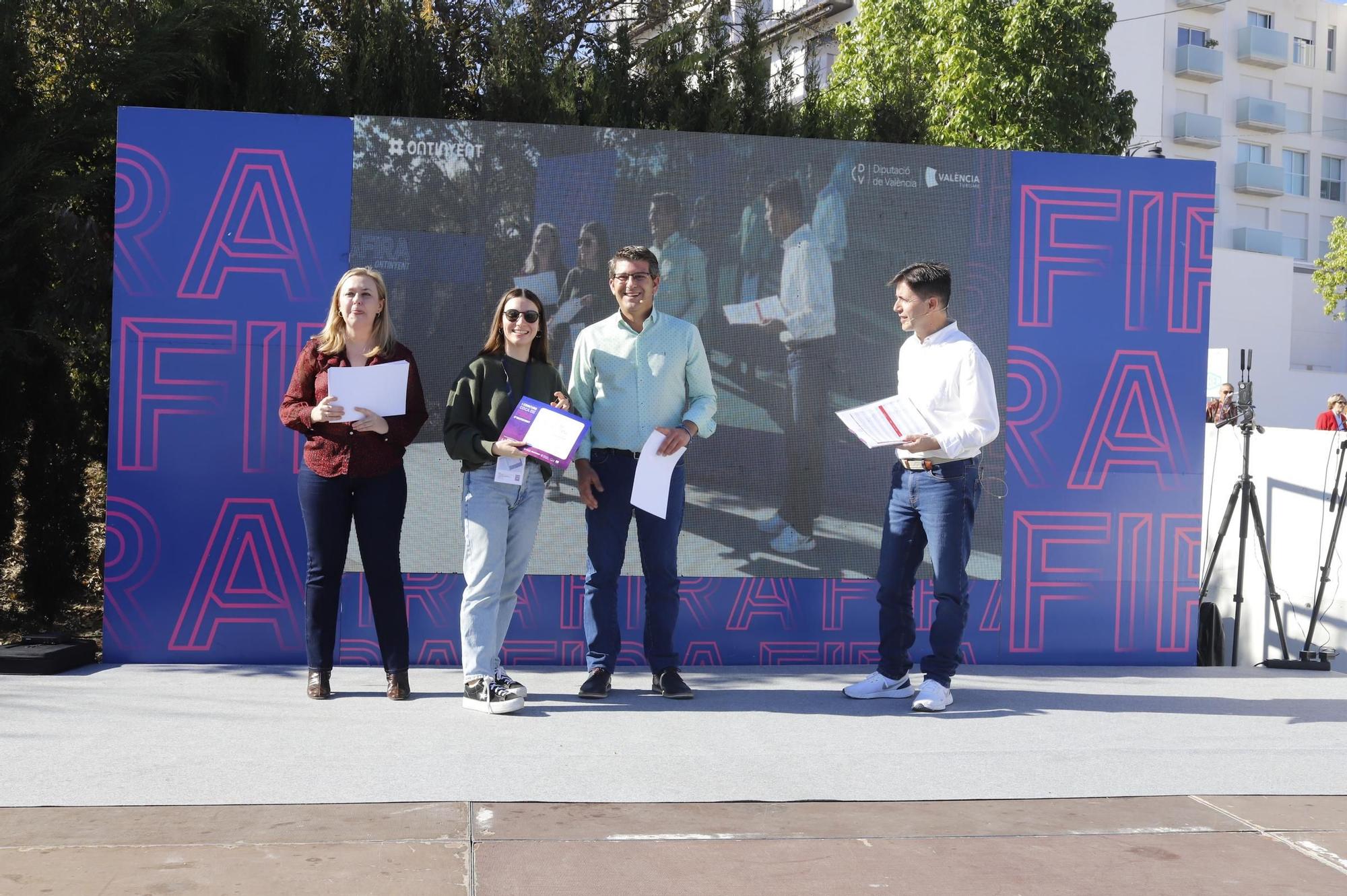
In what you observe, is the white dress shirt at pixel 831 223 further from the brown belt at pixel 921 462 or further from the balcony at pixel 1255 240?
the balcony at pixel 1255 240

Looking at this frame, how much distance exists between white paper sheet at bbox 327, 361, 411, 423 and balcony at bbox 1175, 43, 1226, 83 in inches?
1354

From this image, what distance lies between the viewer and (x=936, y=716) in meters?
5.00

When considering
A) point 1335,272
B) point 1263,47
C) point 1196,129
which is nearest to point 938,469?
point 1335,272

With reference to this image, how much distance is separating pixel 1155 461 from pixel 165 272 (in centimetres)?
487

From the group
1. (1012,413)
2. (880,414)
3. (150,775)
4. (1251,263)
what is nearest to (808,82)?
(1012,413)

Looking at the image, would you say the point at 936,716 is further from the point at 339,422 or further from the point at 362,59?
the point at 362,59

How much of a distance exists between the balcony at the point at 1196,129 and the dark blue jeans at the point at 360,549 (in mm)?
34086

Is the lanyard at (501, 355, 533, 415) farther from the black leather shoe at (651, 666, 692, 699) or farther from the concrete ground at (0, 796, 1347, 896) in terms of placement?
the concrete ground at (0, 796, 1347, 896)

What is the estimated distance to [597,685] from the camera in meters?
5.17

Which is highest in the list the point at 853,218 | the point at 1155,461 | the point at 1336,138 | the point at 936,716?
the point at 1336,138

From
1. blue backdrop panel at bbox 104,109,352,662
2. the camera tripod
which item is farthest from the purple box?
the camera tripod

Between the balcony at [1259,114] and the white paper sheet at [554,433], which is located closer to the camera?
the white paper sheet at [554,433]

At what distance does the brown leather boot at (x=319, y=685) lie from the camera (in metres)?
5.07

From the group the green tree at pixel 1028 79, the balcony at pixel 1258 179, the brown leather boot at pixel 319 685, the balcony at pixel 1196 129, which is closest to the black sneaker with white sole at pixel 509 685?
the brown leather boot at pixel 319 685
